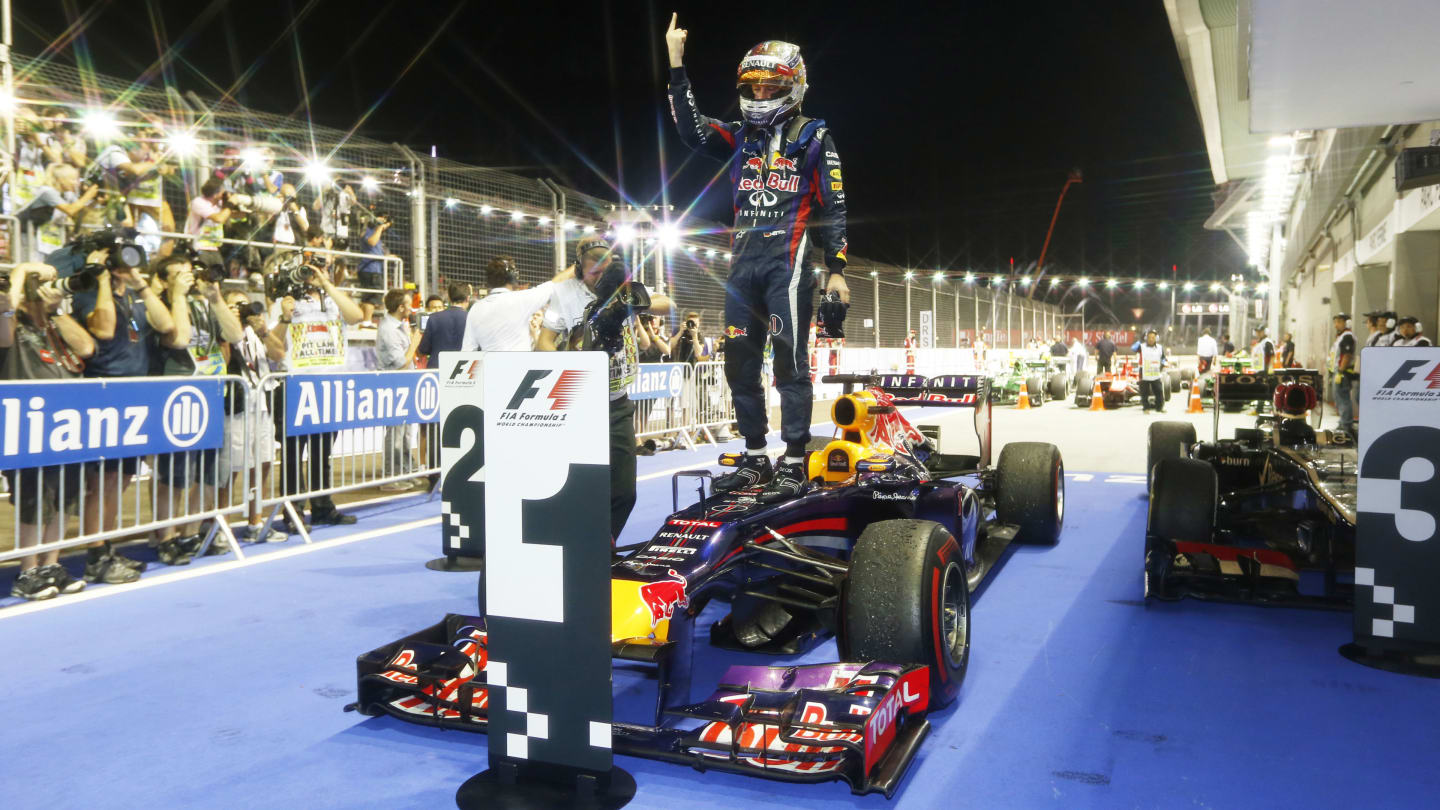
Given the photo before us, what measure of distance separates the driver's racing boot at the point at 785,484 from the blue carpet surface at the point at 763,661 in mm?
657

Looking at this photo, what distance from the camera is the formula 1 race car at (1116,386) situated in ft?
60.5

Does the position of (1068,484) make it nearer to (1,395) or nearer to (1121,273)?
(1,395)

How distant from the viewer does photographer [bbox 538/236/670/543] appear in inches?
144

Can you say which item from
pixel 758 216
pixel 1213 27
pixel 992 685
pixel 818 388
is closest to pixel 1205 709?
pixel 992 685

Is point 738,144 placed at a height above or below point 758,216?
above

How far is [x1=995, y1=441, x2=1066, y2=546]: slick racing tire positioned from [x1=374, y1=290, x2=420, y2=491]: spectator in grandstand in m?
4.70

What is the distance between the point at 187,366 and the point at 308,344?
5.70ft

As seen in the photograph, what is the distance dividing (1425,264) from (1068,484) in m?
9.65

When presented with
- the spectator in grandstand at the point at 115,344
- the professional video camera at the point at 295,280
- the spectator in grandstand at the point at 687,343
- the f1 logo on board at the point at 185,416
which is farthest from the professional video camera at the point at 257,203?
the spectator in grandstand at the point at 687,343

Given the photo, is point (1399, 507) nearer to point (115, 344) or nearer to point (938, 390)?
point (938, 390)

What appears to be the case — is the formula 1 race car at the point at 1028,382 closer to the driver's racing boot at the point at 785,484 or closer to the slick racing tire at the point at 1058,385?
the slick racing tire at the point at 1058,385

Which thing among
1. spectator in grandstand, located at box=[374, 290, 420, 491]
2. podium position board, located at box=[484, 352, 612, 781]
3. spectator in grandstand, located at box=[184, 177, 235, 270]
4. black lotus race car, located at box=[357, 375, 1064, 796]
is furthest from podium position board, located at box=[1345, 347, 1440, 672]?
spectator in grandstand, located at box=[184, 177, 235, 270]

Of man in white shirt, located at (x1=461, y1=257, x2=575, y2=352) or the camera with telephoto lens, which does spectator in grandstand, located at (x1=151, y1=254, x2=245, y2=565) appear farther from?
the camera with telephoto lens

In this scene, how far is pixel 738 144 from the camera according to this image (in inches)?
158
